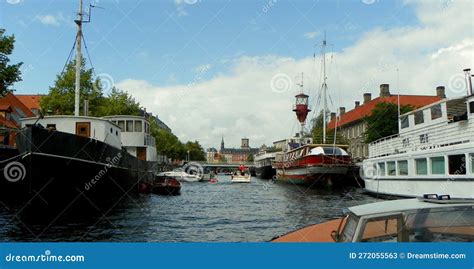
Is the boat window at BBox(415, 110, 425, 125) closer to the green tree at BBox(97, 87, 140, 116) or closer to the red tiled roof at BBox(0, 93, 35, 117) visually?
the green tree at BBox(97, 87, 140, 116)

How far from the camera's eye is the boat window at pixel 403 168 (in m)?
22.4

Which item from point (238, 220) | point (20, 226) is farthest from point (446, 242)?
point (20, 226)

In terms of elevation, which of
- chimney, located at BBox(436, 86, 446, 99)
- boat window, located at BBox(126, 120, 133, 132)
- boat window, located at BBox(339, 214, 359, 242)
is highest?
chimney, located at BBox(436, 86, 446, 99)

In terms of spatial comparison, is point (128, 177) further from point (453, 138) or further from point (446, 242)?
point (446, 242)

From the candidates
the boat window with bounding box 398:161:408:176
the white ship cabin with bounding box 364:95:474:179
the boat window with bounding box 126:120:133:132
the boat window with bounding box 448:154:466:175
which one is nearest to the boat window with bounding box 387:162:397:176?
the white ship cabin with bounding box 364:95:474:179

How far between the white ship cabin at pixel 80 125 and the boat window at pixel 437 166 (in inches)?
656

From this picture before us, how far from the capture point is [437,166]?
18672 mm

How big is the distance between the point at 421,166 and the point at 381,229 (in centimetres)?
1611

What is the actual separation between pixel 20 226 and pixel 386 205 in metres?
13.3

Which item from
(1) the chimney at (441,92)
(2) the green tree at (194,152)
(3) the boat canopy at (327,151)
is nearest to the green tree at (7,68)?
(3) the boat canopy at (327,151)

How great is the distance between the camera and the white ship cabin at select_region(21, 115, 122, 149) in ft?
72.2

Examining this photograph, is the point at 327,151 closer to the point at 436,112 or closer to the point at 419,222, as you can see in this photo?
the point at 436,112

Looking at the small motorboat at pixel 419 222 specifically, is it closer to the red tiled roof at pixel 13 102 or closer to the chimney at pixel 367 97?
the red tiled roof at pixel 13 102

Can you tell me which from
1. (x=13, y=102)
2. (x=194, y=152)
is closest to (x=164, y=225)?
(x=13, y=102)
